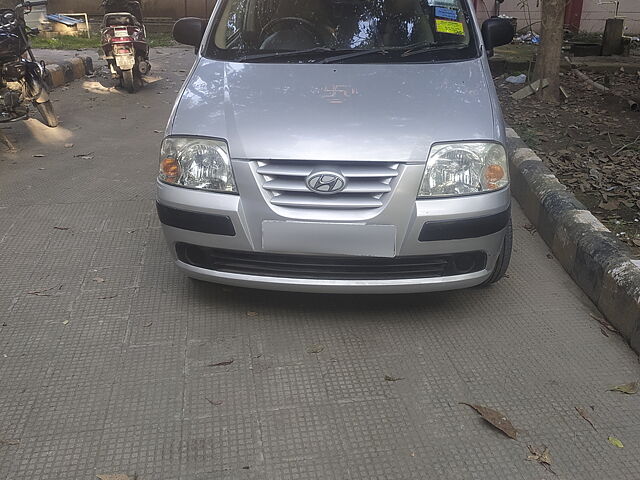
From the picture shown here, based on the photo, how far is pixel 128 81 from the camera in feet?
29.1

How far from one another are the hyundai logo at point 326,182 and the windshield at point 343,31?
104 cm

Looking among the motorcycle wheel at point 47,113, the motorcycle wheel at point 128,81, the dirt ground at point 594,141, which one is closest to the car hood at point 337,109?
the dirt ground at point 594,141

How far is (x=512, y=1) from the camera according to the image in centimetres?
1384

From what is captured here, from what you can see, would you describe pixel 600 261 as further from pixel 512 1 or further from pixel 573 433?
pixel 512 1

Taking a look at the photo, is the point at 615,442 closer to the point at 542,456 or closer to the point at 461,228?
the point at 542,456

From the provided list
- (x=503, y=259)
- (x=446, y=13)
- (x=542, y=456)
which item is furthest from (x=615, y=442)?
(x=446, y=13)

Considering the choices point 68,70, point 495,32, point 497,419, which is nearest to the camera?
point 497,419

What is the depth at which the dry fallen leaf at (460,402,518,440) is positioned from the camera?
2467 millimetres

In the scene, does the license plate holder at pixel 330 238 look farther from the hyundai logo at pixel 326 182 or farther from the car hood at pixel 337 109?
the car hood at pixel 337 109

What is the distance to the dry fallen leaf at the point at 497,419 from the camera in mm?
2467

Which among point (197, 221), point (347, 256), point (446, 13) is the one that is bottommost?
point (347, 256)

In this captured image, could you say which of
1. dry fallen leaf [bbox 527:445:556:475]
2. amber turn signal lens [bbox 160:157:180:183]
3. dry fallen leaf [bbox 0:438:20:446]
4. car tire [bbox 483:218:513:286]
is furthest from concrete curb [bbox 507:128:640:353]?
dry fallen leaf [bbox 0:438:20:446]

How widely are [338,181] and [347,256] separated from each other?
→ 0.34 meters

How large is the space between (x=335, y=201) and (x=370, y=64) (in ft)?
3.53
